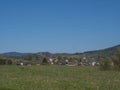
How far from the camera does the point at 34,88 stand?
21484 millimetres

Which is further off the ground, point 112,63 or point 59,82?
point 112,63

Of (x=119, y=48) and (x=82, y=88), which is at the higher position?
(x=119, y=48)

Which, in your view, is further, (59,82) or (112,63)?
(112,63)

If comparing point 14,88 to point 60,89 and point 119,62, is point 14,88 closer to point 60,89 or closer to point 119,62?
point 60,89

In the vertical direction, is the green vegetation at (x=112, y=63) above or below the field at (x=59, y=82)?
above

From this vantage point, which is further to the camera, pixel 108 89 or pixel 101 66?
pixel 101 66

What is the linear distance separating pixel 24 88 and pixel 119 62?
1696 inches

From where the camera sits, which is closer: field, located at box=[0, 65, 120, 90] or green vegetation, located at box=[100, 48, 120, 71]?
field, located at box=[0, 65, 120, 90]

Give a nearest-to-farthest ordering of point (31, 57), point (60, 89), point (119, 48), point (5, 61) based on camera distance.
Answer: point (60, 89)
point (119, 48)
point (5, 61)
point (31, 57)

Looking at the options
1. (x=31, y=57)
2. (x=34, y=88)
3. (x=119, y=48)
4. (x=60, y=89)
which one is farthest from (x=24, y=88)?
(x=31, y=57)

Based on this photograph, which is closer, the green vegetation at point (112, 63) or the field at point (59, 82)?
the field at point (59, 82)

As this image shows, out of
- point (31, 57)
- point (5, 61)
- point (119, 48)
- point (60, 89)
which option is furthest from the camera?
point (31, 57)

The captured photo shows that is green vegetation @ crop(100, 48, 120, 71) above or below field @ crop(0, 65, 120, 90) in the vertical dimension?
above

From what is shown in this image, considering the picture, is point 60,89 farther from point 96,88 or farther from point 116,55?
point 116,55
